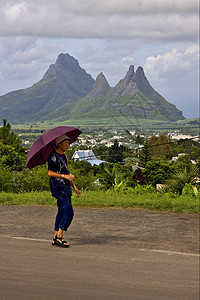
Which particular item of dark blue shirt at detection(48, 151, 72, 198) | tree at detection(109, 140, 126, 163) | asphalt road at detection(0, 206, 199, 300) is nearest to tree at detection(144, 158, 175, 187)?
tree at detection(109, 140, 126, 163)

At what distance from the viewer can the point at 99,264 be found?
544 cm

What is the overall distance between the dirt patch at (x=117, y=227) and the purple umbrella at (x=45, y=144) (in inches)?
52.2

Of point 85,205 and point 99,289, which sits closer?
point 99,289

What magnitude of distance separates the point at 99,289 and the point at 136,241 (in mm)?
2011

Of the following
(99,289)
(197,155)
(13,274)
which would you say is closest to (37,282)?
(13,274)

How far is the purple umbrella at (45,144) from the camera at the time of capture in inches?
249

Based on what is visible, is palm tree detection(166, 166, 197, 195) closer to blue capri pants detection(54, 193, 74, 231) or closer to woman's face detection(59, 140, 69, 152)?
blue capri pants detection(54, 193, 74, 231)

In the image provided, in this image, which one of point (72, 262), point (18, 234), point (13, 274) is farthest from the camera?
point (18, 234)

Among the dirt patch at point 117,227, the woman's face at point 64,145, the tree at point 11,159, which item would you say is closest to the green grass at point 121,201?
the dirt patch at point 117,227

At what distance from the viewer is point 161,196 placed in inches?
406

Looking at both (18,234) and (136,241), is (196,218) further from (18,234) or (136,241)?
(18,234)

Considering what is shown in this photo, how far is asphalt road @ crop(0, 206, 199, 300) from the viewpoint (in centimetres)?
460

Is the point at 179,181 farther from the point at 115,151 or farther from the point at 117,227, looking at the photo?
the point at 115,151

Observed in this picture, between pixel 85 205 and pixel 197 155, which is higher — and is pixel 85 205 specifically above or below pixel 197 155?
above
